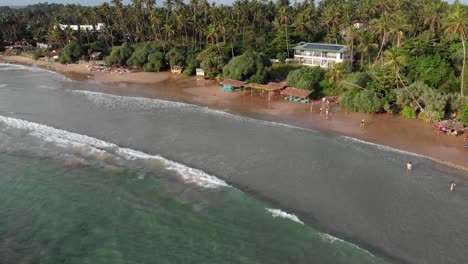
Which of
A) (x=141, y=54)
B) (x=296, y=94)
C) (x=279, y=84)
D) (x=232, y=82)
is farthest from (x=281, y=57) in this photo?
(x=141, y=54)

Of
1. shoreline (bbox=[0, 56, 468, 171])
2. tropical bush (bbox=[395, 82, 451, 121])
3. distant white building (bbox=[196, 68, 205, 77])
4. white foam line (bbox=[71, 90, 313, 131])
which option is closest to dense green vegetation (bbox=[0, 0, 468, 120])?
tropical bush (bbox=[395, 82, 451, 121])

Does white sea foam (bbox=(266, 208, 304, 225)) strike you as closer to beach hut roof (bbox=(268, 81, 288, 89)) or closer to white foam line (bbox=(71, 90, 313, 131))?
white foam line (bbox=(71, 90, 313, 131))

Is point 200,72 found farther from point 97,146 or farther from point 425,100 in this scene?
point 425,100

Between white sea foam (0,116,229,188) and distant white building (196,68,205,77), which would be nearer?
white sea foam (0,116,229,188)

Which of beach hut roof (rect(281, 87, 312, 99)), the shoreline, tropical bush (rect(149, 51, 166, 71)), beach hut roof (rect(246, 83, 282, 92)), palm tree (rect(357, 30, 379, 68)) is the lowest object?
the shoreline

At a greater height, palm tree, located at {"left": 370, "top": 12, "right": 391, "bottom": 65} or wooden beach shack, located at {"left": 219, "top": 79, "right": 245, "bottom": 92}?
palm tree, located at {"left": 370, "top": 12, "right": 391, "bottom": 65}

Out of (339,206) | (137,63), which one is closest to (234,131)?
(339,206)

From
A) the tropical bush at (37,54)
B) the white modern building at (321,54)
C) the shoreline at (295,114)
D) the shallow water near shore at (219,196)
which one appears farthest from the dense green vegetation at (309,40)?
the shallow water near shore at (219,196)

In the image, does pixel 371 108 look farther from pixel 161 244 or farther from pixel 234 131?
pixel 161 244
